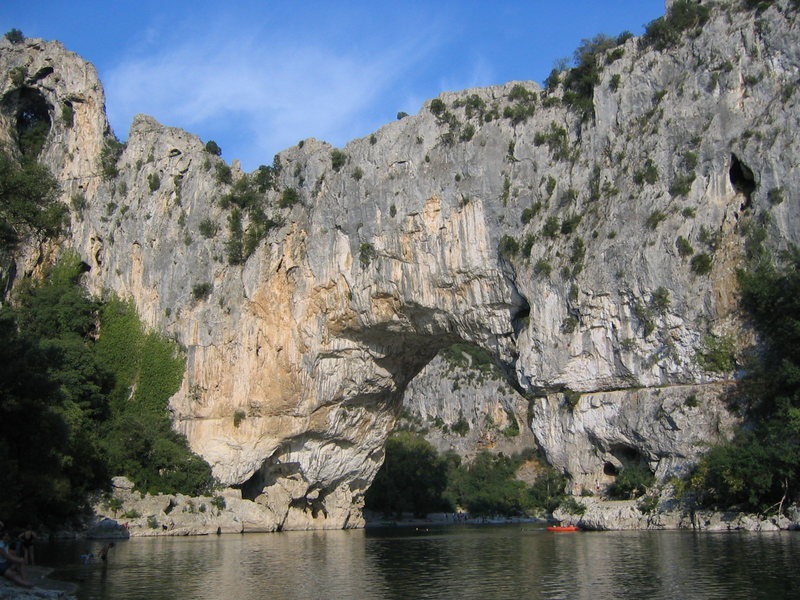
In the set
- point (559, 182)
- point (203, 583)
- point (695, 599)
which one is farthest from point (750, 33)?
point (203, 583)

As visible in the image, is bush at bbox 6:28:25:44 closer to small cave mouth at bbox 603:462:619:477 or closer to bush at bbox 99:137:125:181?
bush at bbox 99:137:125:181

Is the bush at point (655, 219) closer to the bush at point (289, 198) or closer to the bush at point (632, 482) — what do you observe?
the bush at point (632, 482)

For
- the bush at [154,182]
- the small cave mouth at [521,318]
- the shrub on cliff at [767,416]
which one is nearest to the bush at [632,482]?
the shrub on cliff at [767,416]

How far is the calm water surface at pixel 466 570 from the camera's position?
1661 centimetres

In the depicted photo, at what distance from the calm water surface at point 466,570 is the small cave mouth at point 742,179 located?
13.8 metres

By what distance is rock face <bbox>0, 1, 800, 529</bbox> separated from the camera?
33.2m

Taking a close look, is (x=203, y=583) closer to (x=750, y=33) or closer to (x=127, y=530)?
(x=127, y=530)

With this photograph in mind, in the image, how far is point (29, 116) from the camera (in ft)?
173

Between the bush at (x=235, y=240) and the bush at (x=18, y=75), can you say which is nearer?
the bush at (x=235, y=240)

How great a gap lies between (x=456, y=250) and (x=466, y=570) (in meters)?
19.8

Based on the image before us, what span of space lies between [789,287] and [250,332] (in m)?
26.7

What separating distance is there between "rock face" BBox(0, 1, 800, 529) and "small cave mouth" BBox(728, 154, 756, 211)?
5.0 inches

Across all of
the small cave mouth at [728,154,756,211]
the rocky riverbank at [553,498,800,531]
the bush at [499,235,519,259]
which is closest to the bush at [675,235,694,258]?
the small cave mouth at [728,154,756,211]

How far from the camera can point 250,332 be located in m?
44.1
